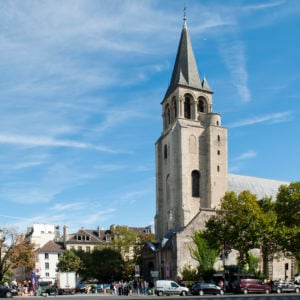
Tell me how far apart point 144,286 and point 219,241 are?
12488mm

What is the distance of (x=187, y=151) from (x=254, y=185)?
15.2 m

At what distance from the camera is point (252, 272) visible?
Answer: 5925 cm

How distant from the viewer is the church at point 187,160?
225 ft

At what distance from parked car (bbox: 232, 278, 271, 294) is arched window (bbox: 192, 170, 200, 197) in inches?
970

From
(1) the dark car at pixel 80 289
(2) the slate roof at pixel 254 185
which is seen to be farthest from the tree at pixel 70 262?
(2) the slate roof at pixel 254 185

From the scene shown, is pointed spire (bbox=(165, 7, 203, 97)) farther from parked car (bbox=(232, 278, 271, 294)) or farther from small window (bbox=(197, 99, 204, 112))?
parked car (bbox=(232, 278, 271, 294))

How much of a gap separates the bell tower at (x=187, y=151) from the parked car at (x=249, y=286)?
21145 mm

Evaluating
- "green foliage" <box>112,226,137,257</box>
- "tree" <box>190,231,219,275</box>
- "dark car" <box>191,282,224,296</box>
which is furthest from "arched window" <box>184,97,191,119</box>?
"dark car" <box>191,282,224,296</box>

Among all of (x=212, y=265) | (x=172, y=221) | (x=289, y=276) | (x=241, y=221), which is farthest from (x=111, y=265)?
(x=241, y=221)

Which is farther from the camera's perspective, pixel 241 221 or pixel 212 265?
pixel 212 265

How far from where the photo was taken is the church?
68688 mm

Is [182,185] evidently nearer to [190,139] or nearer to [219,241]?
[190,139]

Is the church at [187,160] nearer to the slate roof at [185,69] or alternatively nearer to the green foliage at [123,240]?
the slate roof at [185,69]

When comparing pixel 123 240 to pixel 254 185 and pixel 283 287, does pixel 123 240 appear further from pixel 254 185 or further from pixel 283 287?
pixel 283 287
